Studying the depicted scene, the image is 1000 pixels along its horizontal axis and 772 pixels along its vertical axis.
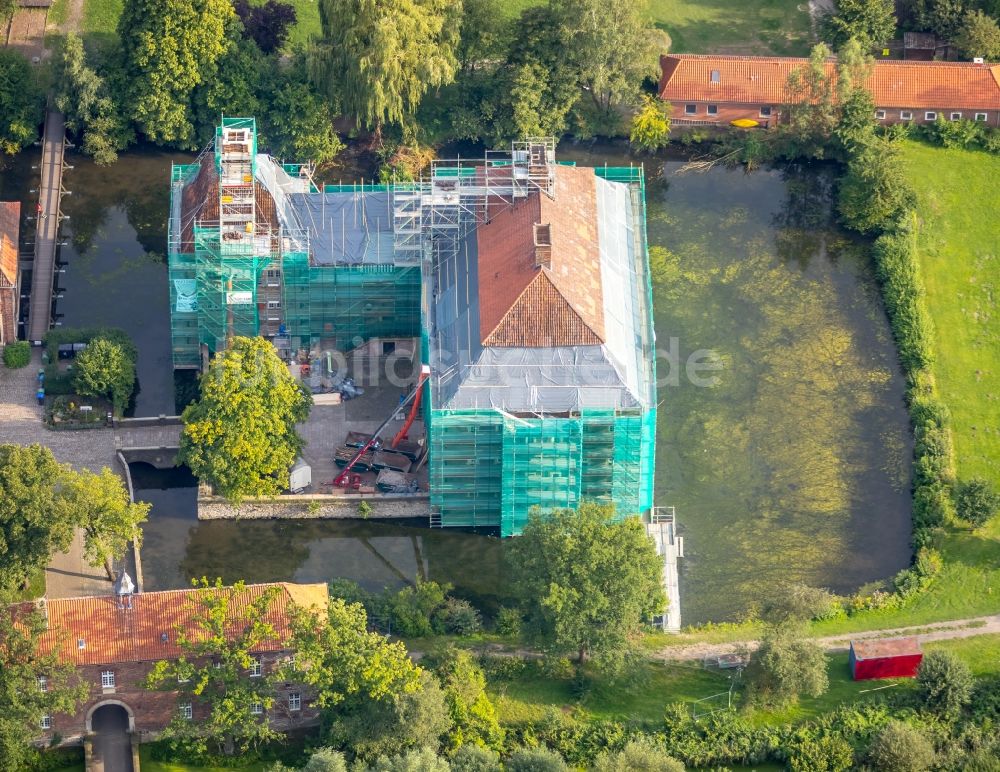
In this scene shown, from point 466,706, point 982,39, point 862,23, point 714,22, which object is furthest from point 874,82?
point 466,706

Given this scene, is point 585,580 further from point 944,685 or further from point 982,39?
point 982,39

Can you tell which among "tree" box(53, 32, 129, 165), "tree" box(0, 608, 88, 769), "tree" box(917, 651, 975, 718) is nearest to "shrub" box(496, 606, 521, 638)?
"tree" box(917, 651, 975, 718)

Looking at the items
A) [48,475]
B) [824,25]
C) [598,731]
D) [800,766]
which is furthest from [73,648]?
[824,25]

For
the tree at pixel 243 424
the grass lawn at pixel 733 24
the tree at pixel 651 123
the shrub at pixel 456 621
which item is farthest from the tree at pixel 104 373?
the grass lawn at pixel 733 24

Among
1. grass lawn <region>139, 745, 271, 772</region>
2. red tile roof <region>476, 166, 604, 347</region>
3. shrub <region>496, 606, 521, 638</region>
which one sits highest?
red tile roof <region>476, 166, 604, 347</region>

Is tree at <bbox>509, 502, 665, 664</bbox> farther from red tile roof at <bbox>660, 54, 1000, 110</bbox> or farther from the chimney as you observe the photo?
red tile roof at <bbox>660, 54, 1000, 110</bbox>

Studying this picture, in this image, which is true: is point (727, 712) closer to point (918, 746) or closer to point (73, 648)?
point (918, 746)
